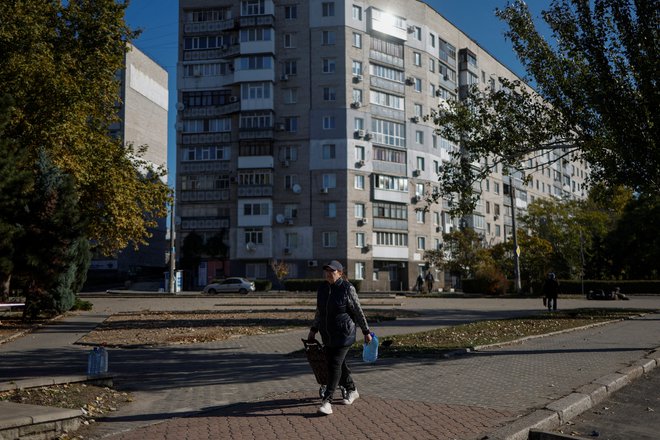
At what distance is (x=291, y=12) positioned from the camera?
58906mm

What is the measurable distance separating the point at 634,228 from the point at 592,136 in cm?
3958

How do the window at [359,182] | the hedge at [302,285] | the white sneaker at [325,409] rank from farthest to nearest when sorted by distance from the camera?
1. the window at [359,182]
2. the hedge at [302,285]
3. the white sneaker at [325,409]

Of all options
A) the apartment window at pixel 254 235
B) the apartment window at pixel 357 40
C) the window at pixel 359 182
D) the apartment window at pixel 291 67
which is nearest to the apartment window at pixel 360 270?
the window at pixel 359 182

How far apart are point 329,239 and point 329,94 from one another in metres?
13.9

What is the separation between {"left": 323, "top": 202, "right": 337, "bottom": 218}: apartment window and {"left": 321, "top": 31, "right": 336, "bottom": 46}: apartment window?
607 inches

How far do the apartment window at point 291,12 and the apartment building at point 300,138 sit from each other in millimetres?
105

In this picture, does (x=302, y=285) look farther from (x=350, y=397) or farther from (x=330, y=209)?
(x=350, y=397)

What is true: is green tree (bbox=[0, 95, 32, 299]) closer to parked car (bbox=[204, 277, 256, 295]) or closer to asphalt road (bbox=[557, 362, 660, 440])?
asphalt road (bbox=[557, 362, 660, 440])

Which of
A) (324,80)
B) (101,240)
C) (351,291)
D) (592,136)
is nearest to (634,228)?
(324,80)

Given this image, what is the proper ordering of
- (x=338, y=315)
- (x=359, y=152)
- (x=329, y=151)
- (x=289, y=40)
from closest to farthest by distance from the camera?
(x=338, y=315) → (x=329, y=151) → (x=359, y=152) → (x=289, y=40)

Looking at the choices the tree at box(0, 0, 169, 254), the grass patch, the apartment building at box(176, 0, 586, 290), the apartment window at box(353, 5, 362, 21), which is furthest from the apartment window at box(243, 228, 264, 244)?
the grass patch

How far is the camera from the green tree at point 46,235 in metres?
19.3

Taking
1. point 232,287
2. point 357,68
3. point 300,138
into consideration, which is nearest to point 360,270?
point 232,287

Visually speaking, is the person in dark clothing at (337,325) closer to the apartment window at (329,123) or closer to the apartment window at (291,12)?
the apartment window at (329,123)
